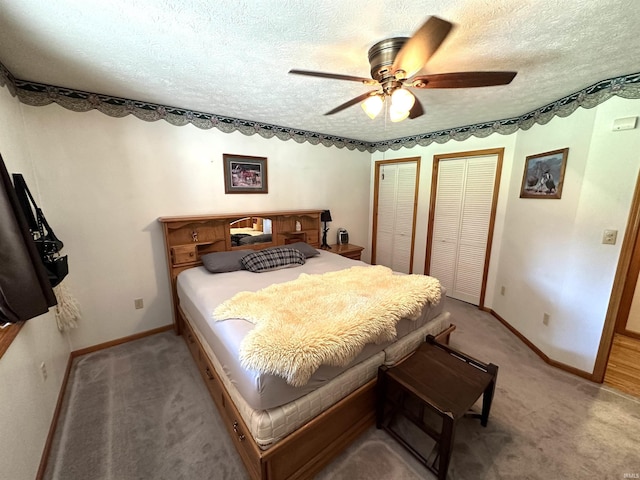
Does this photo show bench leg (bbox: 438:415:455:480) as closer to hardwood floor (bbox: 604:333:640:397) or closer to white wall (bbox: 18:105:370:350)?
hardwood floor (bbox: 604:333:640:397)

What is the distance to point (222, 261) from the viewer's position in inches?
99.7

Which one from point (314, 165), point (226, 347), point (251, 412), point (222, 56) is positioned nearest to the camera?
point (251, 412)

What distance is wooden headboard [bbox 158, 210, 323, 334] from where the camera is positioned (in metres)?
2.54

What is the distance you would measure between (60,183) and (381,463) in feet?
10.3

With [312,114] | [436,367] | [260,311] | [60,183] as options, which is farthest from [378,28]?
[60,183]

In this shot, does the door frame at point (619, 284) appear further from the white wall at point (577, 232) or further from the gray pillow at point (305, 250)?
the gray pillow at point (305, 250)

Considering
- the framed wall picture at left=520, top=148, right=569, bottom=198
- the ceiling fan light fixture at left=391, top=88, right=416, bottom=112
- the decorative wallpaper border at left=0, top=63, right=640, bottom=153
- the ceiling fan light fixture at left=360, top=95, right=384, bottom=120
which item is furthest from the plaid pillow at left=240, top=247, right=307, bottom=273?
the framed wall picture at left=520, top=148, right=569, bottom=198

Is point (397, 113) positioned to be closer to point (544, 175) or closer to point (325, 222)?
point (544, 175)

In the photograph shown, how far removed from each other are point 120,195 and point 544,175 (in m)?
4.00

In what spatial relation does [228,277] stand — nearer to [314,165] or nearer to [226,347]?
[226,347]

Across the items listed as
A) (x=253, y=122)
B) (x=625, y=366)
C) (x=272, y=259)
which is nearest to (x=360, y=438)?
(x=272, y=259)

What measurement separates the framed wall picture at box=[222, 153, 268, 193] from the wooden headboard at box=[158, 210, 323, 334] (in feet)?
1.04

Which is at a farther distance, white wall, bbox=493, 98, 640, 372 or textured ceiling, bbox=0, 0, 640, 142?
white wall, bbox=493, 98, 640, 372

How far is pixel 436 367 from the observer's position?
163 cm
